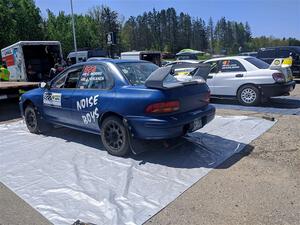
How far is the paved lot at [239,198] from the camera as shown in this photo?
11.5ft

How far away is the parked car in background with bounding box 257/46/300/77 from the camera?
53.3ft

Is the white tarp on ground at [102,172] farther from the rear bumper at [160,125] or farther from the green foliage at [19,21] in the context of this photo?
the green foliage at [19,21]

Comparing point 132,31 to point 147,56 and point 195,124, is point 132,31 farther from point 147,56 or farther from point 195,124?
point 195,124

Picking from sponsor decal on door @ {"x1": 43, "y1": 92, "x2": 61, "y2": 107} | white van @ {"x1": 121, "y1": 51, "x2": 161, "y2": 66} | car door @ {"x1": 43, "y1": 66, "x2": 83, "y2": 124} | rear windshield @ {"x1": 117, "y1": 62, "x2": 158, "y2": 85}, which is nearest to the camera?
rear windshield @ {"x1": 117, "y1": 62, "x2": 158, "y2": 85}

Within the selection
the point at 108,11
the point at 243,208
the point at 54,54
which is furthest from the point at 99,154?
the point at 108,11

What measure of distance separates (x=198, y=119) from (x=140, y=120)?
1001 millimetres

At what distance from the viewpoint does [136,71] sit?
5742 millimetres

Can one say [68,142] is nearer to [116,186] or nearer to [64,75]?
[64,75]

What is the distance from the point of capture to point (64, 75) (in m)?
6.62

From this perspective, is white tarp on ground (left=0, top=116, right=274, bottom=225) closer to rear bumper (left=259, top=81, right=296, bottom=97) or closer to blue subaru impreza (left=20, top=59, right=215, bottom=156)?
blue subaru impreza (left=20, top=59, right=215, bottom=156)

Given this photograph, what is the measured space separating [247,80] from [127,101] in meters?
5.94

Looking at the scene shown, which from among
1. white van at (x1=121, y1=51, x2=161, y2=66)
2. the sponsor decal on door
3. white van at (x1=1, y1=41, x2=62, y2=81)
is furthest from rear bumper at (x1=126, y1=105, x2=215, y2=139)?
white van at (x1=121, y1=51, x2=161, y2=66)

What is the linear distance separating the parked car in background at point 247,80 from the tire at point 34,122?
566cm

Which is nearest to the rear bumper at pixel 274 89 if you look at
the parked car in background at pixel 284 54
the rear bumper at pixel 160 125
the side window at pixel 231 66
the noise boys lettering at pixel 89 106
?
the side window at pixel 231 66
